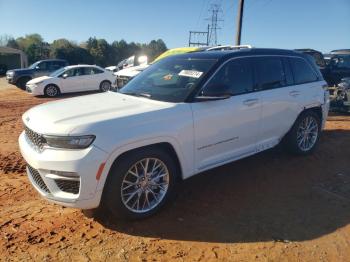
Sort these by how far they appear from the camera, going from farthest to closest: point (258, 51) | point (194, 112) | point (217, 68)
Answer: point (258, 51)
point (217, 68)
point (194, 112)

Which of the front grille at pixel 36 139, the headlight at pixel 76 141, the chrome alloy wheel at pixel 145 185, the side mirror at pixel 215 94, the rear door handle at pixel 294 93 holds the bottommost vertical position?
the chrome alloy wheel at pixel 145 185

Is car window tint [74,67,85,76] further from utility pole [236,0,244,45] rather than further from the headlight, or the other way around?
the headlight

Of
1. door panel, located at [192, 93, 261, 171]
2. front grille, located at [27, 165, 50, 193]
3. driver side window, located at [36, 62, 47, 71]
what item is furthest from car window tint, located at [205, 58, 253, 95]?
driver side window, located at [36, 62, 47, 71]

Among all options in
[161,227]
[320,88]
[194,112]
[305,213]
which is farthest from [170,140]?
[320,88]

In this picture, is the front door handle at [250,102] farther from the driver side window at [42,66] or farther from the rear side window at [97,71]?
the driver side window at [42,66]

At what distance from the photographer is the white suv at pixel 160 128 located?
3.45 metres

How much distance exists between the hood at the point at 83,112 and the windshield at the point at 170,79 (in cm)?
20

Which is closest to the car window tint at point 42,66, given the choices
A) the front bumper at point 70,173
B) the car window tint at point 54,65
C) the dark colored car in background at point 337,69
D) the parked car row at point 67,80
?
the car window tint at point 54,65

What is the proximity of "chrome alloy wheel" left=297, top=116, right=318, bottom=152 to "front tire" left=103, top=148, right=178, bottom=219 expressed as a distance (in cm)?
285

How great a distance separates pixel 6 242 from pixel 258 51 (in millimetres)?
4155

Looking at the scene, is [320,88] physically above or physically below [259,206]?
above

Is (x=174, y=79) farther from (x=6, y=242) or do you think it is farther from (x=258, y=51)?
(x=6, y=242)

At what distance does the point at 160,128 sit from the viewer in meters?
3.80

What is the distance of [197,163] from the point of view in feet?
14.0
